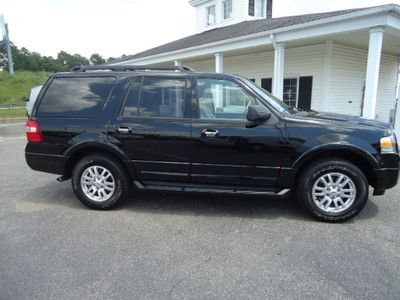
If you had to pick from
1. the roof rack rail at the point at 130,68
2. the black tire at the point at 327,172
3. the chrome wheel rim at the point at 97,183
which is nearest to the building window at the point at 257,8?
the roof rack rail at the point at 130,68

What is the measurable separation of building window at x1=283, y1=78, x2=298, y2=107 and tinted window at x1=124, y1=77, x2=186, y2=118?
9.10m

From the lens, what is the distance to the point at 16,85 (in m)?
35.0

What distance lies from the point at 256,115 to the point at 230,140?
460 mm

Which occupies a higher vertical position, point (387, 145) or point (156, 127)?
point (156, 127)

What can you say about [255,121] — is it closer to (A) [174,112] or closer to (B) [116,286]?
(A) [174,112]

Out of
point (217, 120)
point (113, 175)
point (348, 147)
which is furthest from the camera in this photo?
point (113, 175)

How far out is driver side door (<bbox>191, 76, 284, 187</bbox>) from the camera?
13.0 feet

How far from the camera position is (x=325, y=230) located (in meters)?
3.77

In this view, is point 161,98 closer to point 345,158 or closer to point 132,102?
point 132,102

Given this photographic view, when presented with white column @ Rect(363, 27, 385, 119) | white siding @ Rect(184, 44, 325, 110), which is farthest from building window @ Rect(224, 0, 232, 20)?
white column @ Rect(363, 27, 385, 119)

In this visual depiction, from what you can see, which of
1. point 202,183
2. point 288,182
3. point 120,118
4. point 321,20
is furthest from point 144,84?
point 321,20

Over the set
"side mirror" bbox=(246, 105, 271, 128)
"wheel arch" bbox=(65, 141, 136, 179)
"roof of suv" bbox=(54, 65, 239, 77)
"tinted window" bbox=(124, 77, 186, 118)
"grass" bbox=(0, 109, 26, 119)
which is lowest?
"grass" bbox=(0, 109, 26, 119)

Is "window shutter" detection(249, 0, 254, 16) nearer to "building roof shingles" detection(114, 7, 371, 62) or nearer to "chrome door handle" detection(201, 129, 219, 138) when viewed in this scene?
"building roof shingles" detection(114, 7, 371, 62)

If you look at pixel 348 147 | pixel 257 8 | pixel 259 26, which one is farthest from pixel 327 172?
pixel 257 8
